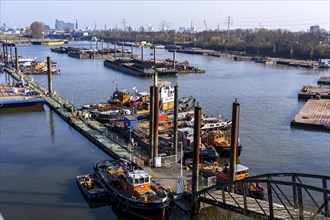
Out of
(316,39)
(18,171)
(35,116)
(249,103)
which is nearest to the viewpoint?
(18,171)

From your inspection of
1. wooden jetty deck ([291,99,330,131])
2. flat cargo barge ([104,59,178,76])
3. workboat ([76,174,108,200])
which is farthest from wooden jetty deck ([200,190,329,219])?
flat cargo barge ([104,59,178,76])

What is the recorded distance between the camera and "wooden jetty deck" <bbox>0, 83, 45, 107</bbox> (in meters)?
39.8

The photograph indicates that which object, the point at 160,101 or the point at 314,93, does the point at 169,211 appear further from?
the point at 314,93

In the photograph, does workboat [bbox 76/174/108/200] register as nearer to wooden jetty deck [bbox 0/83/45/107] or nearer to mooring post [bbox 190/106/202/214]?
mooring post [bbox 190/106/202/214]

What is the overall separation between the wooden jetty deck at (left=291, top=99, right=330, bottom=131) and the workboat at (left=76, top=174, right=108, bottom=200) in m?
19.8

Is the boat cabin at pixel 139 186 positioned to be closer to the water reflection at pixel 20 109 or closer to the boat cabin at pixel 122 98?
the boat cabin at pixel 122 98

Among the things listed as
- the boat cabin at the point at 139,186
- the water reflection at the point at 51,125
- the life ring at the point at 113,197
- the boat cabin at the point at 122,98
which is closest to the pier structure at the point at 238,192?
the boat cabin at the point at 139,186

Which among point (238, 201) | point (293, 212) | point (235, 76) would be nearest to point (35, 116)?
point (238, 201)

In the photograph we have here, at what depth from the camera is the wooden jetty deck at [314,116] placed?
110 ft

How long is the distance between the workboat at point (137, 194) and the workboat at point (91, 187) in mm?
366

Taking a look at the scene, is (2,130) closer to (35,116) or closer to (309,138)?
(35,116)

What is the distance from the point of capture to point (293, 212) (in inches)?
561

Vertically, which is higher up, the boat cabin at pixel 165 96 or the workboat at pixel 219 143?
the boat cabin at pixel 165 96

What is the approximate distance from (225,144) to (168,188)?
812 cm
